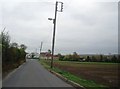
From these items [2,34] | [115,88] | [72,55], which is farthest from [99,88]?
[72,55]

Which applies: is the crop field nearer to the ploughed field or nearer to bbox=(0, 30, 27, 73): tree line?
the ploughed field

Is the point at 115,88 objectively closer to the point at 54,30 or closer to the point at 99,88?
the point at 99,88

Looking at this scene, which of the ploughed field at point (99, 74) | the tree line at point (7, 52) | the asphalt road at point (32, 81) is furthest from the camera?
the tree line at point (7, 52)

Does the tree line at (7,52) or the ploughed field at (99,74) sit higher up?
the tree line at (7,52)

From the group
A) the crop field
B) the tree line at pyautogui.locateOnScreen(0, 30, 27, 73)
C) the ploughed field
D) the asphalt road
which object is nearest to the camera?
the asphalt road

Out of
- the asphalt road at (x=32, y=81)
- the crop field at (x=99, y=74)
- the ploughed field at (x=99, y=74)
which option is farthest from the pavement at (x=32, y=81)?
the ploughed field at (x=99, y=74)

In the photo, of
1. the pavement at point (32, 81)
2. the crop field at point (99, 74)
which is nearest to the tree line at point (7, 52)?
the pavement at point (32, 81)

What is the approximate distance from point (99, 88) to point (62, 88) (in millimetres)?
1980

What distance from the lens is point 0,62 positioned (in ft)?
81.9

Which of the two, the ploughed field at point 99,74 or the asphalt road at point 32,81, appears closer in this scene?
the asphalt road at point 32,81

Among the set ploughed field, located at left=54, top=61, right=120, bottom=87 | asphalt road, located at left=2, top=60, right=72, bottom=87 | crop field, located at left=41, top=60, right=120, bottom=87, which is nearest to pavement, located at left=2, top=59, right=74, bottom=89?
asphalt road, located at left=2, top=60, right=72, bottom=87

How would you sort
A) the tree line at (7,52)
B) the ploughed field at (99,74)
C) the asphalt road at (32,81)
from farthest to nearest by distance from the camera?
the tree line at (7,52) < the ploughed field at (99,74) < the asphalt road at (32,81)

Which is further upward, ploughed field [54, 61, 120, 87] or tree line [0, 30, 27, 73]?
tree line [0, 30, 27, 73]

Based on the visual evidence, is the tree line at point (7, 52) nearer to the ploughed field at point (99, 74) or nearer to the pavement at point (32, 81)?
the pavement at point (32, 81)
